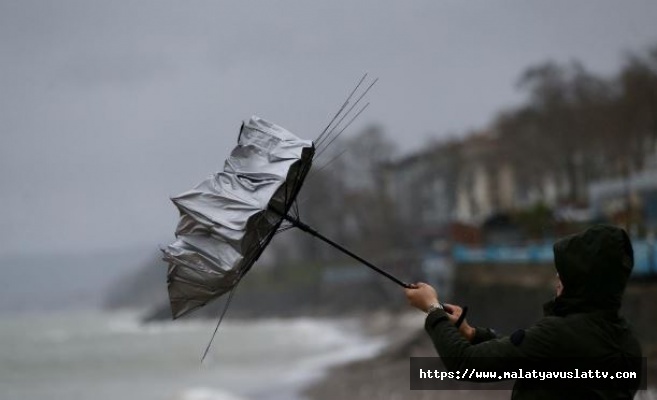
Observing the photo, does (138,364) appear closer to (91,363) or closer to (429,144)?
(91,363)

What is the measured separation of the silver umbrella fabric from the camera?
3.69 m

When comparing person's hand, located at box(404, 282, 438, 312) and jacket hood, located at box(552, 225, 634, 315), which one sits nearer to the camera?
jacket hood, located at box(552, 225, 634, 315)

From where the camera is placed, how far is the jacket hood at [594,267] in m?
2.89

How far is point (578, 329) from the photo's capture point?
115 inches

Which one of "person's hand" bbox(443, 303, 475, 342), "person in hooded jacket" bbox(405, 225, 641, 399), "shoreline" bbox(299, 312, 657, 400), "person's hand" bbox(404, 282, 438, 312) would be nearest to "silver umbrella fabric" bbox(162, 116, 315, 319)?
"person's hand" bbox(404, 282, 438, 312)

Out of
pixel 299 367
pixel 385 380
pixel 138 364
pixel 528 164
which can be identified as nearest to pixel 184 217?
pixel 385 380

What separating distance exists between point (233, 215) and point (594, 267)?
1.38 metres

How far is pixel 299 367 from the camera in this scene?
110ft

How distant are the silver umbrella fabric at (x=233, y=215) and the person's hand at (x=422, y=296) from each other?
681 mm

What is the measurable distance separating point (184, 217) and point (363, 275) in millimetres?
88110

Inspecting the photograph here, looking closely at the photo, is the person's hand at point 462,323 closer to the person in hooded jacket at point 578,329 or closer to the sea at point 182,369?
the person in hooded jacket at point 578,329

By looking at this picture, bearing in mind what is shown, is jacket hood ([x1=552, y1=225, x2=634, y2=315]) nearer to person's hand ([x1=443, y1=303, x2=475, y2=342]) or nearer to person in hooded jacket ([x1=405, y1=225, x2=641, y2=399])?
person in hooded jacket ([x1=405, y1=225, x2=641, y2=399])

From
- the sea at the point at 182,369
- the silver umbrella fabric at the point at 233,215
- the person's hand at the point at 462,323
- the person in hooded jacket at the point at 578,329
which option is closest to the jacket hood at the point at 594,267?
the person in hooded jacket at the point at 578,329

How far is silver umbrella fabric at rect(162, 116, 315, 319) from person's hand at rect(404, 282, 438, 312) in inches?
26.8
